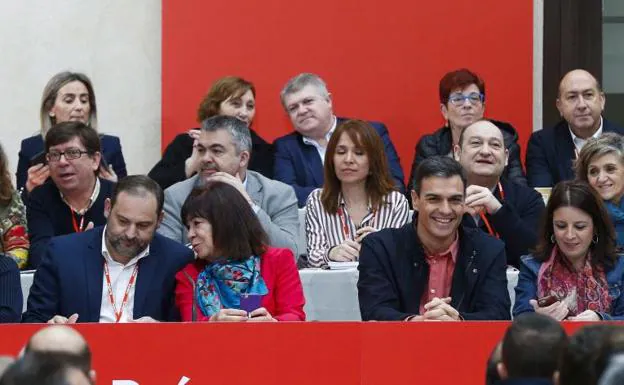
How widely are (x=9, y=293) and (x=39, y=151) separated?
7.50 feet

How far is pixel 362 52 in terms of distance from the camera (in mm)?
10469

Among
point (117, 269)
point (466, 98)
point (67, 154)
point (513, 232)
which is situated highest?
point (466, 98)

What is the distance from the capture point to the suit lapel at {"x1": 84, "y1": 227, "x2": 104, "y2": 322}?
6.97 m

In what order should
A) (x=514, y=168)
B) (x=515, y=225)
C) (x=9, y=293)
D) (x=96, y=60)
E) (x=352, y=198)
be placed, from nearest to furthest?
(x=9, y=293)
(x=515, y=225)
(x=352, y=198)
(x=514, y=168)
(x=96, y=60)

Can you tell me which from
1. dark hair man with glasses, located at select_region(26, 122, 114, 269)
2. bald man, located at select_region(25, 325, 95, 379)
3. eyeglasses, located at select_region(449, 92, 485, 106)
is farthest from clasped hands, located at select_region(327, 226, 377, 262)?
bald man, located at select_region(25, 325, 95, 379)

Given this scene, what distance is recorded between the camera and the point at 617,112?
10703 mm

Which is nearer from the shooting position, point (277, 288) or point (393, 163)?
point (277, 288)

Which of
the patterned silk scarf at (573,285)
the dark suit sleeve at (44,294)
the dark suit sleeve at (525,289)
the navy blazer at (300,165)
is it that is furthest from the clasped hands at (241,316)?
the navy blazer at (300,165)

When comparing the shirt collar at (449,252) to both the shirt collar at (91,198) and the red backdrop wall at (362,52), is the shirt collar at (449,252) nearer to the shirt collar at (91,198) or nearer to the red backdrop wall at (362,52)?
the shirt collar at (91,198)

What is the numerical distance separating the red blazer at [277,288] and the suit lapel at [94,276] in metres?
0.35

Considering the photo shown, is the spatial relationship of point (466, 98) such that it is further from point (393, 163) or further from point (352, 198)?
point (352, 198)

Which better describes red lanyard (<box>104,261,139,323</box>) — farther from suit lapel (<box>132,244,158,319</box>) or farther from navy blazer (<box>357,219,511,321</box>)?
navy blazer (<box>357,219,511,321</box>)

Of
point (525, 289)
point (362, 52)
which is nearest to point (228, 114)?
point (362, 52)

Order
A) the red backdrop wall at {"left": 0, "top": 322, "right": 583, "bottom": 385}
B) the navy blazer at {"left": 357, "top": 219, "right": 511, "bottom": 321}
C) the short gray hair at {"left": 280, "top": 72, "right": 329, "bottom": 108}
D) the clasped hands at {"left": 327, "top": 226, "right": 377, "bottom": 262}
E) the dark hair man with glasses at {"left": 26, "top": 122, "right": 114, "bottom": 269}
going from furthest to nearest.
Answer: the short gray hair at {"left": 280, "top": 72, "right": 329, "bottom": 108}, the dark hair man with glasses at {"left": 26, "top": 122, "right": 114, "bottom": 269}, the clasped hands at {"left": 327, "top": 226, "right": 377, "bottom": 262}, the navy blazer at {"left": 357, "top": 219, "right": 511, "bottom": 321}, the red backdrop wall at {"left": 0, "top": 322, "right": 583, "bottom": 385}
